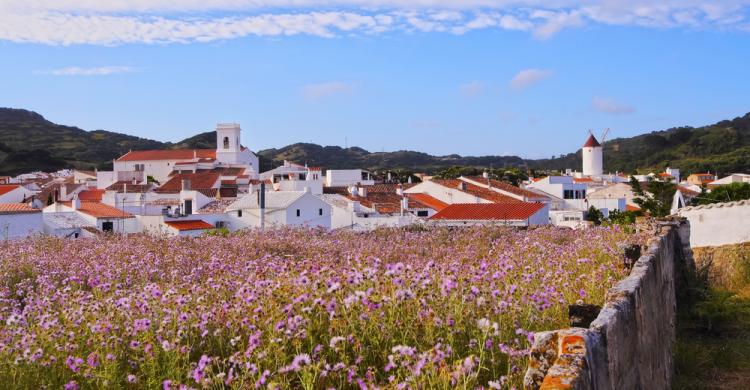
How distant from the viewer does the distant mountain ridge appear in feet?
392

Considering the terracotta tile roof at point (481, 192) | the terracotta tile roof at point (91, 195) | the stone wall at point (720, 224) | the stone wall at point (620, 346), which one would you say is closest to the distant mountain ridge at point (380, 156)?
the terracotta tile roof at point (91, 195)

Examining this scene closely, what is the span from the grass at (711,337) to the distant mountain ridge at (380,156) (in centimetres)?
10063

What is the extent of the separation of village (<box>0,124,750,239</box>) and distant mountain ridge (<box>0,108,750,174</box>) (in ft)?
104

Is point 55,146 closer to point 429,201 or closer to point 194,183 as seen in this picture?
point 194,183

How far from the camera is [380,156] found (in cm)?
19888

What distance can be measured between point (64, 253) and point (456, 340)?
24.7 feet

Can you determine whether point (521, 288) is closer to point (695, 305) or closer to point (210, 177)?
point (695, 305)

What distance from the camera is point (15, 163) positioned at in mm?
119250

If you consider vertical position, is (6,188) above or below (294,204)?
above

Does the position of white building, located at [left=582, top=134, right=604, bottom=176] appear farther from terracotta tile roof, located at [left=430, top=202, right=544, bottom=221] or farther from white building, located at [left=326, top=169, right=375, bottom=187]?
terracotta tile roof, located at [left=430, top=202, right=544, bottom=221]

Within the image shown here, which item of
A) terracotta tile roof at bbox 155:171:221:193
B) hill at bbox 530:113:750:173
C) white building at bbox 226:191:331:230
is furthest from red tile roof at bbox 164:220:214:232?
hill at bbox 530:113:750:173

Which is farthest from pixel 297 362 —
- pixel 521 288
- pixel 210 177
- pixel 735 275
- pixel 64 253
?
pixel 210 177

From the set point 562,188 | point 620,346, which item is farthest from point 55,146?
point 620,346

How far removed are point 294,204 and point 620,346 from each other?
122 feet
